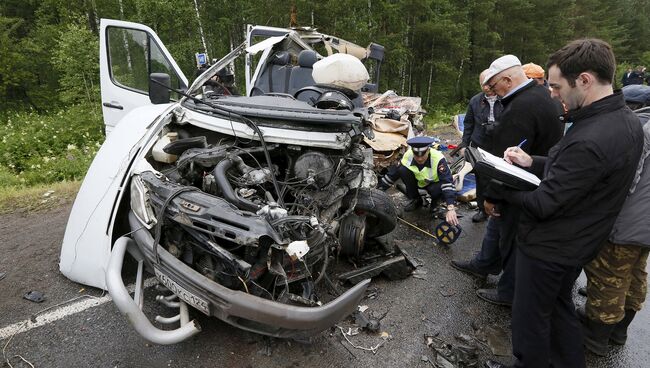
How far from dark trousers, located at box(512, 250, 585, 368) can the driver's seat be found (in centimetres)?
375

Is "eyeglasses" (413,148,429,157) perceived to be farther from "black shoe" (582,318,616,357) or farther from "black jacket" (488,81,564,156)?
"black shoe" (582,318,616,357)

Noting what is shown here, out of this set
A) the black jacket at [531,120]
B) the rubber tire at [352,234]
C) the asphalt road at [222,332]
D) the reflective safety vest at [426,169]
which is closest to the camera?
the asphalt road at [222,332]

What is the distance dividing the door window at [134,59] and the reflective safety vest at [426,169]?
2.68 meters

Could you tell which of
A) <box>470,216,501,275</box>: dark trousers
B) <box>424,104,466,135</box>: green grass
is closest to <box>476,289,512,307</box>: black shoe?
<box>470,216,501,275</box>: dark trousers

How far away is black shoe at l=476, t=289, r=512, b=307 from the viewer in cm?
293

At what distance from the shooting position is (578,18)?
24391mm

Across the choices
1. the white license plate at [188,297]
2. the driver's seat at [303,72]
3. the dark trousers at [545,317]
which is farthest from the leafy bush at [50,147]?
the dark trousers at [545,317]

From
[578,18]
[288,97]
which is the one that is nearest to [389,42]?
[288,97]

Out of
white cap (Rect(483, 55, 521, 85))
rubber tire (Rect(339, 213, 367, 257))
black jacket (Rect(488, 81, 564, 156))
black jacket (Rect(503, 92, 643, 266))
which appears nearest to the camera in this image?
black jacket (Rect(503, 92, 643, 266))

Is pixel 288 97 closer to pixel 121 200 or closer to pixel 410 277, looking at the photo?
pixel 121 200

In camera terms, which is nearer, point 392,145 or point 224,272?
point 224,272

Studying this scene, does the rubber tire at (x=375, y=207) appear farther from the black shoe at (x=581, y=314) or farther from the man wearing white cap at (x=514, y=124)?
the black shoe at (x=581, y=314)

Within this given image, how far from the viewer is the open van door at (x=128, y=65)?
400cm

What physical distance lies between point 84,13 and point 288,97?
578 inches
